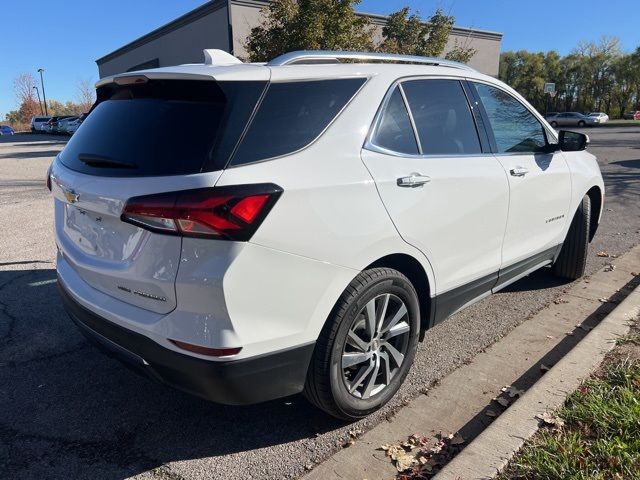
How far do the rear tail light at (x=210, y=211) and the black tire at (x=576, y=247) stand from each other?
3560 millimetres

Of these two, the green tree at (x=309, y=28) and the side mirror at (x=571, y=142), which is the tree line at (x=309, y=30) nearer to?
the green tree at (x=309, y=28)

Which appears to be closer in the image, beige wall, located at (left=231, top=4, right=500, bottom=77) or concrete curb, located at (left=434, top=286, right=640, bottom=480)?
concrete curb, located at (left=434, top=286, right=640, bottom=480)

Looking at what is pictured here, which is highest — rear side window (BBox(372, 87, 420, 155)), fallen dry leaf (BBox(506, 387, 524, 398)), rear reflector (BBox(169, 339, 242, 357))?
rear side window (BBox(372, 87, 420, 155))

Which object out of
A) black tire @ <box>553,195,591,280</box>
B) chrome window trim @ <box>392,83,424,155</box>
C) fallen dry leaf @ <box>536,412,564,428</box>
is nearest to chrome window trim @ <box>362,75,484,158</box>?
chrome window trim @ <box>392,83,424,155</box>

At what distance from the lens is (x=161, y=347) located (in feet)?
7.30

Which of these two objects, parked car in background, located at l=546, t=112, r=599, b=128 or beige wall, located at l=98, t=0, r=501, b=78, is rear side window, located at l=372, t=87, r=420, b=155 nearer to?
beige wall, located at l=98, t=0, r=501, b=78

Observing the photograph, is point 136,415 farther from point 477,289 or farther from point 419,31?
point 419,31

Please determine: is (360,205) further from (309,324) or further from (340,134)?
(309,324)

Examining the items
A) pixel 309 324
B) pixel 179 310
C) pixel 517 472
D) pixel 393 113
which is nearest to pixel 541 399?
pixel 517 472

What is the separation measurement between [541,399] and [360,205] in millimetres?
1542

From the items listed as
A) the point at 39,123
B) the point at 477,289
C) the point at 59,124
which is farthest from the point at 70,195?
the point at 39,123

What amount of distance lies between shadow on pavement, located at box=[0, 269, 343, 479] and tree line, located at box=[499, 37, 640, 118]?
68.2m

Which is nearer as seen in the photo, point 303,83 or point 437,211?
point 303,83

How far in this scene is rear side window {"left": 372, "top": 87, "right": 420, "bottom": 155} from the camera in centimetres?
273
